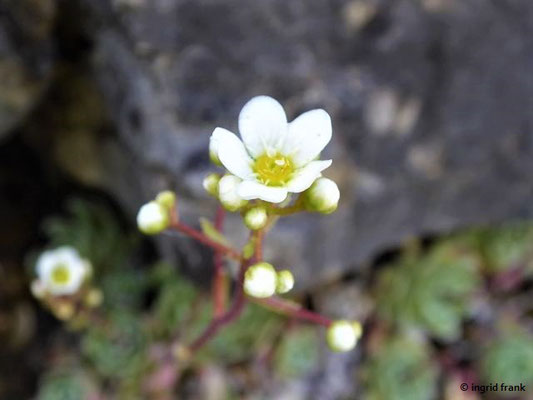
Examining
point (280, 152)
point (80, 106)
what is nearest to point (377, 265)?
point (80, 106)

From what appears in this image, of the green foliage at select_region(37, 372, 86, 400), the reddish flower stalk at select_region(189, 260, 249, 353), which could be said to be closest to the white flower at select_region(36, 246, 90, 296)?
the green foliage at select_region(37, 372, 86, 400)

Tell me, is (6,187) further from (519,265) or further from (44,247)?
(519,265)

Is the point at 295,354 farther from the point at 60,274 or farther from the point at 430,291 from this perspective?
the point at 60,274

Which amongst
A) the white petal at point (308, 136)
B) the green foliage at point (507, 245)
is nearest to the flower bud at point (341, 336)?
the white petal at point (308, 136)

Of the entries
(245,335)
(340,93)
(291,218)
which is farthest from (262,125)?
(245,335)

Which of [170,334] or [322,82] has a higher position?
[322,82]

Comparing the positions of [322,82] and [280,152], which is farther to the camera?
[322,82]
